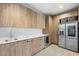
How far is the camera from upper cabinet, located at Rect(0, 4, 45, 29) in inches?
112

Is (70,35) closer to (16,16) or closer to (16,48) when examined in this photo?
(16,16)

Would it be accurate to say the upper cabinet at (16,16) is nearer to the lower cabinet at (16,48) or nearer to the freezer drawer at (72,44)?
the lower cabinet at (16,48)

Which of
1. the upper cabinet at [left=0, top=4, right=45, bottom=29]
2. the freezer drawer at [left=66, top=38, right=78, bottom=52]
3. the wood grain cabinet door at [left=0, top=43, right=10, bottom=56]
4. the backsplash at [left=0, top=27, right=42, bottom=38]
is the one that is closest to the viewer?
the wood grain cabinet door at [left=0, top=43, right=10, bottom=56]

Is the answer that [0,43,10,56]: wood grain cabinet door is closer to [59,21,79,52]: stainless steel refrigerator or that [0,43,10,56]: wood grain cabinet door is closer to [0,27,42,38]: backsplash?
[0,27,42,38]: backsplash

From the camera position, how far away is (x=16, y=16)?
11.1ft

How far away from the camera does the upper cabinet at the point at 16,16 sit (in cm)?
285

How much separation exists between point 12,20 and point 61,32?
3457mm

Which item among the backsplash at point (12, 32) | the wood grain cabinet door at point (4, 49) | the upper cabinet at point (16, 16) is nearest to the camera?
the wood grain cabinet door at point (4, 49)

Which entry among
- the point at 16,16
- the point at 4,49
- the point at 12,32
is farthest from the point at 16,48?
the point at 16,16

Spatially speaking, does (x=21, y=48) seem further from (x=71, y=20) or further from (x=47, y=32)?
(x=47, y=32)

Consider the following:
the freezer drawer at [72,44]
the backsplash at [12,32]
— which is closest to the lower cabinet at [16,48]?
the backsplash at [12,32]

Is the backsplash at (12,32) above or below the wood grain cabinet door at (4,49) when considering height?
above

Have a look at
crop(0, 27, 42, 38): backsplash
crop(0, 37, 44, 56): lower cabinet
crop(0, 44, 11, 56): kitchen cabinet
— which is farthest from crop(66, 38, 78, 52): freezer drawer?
crop(0, 44, 11, 56): kitchen cabinet

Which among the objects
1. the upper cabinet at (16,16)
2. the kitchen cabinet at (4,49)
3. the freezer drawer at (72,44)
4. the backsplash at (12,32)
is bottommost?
the freezer drawer at (72,44)
